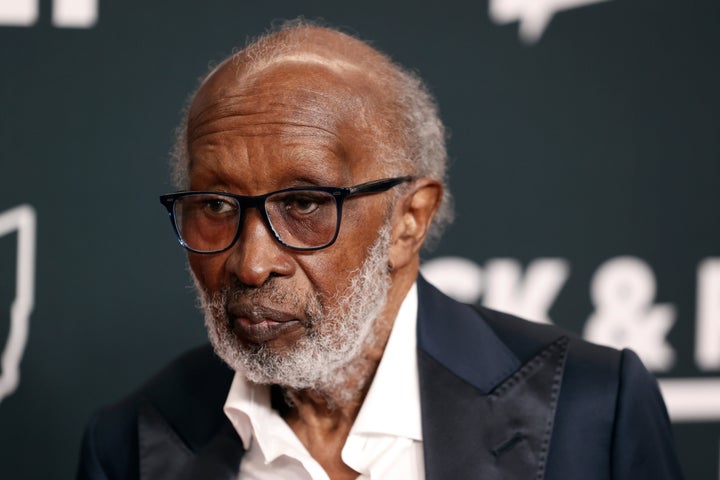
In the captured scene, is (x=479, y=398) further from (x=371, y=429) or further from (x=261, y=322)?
(x=261, y=322)

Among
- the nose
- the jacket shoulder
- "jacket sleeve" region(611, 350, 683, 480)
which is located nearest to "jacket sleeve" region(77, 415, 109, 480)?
the jacket shoulder

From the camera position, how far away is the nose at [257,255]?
112 cm

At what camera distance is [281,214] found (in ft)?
3.76

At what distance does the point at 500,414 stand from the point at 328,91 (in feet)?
1.72

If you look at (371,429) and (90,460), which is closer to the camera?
(371,429)

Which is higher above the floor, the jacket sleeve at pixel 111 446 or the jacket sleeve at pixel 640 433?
the jacket sleeve at pixel 640 433

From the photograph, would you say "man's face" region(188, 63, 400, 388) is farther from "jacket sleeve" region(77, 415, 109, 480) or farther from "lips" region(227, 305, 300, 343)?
"jacket sleeve" region(77, 415, 109, 480)

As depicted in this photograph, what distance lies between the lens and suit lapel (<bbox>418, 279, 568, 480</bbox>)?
3.93 ft

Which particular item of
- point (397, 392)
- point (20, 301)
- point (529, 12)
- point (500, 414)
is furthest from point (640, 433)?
point (20, 301)

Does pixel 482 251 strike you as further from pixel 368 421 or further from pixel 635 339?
pixel 368 421

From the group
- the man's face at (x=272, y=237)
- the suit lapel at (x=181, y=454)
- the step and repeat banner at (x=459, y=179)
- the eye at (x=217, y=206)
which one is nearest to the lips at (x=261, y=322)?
the man's face at (x=272, y=237)

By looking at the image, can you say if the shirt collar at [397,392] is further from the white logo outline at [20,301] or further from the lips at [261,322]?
the white logo outline at [20,301]

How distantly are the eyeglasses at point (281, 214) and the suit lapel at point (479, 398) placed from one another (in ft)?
0.83

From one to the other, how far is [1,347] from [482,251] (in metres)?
1.06
